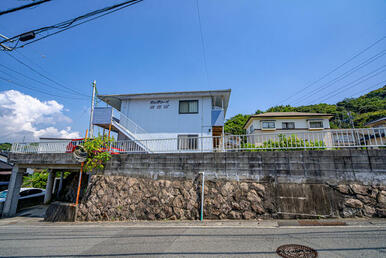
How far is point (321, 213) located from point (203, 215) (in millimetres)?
4342

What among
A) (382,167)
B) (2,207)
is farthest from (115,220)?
(382,167)

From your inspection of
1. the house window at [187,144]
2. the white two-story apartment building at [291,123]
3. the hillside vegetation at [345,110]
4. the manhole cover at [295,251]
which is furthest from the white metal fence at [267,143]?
the hillside vegetation at [345,110]

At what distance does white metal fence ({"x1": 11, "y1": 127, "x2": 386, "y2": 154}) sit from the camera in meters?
6.90

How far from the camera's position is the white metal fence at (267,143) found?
6.90 metres

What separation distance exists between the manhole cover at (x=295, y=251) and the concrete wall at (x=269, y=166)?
123 inches

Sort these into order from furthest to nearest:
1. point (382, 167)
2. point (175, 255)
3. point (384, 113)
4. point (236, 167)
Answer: point (384, 113), point (236, 167), point (382, 167), point (175, 255)

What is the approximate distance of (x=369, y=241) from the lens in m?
4.22

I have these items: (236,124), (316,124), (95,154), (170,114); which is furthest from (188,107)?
(236,124)

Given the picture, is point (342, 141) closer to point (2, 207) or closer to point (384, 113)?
point (2, 207)

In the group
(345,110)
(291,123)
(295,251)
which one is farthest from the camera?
(345,110)

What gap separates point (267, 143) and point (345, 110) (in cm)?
4390

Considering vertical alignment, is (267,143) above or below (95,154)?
above

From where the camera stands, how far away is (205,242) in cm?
464

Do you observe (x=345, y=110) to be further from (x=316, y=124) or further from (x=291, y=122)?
(x=291, y=122)
